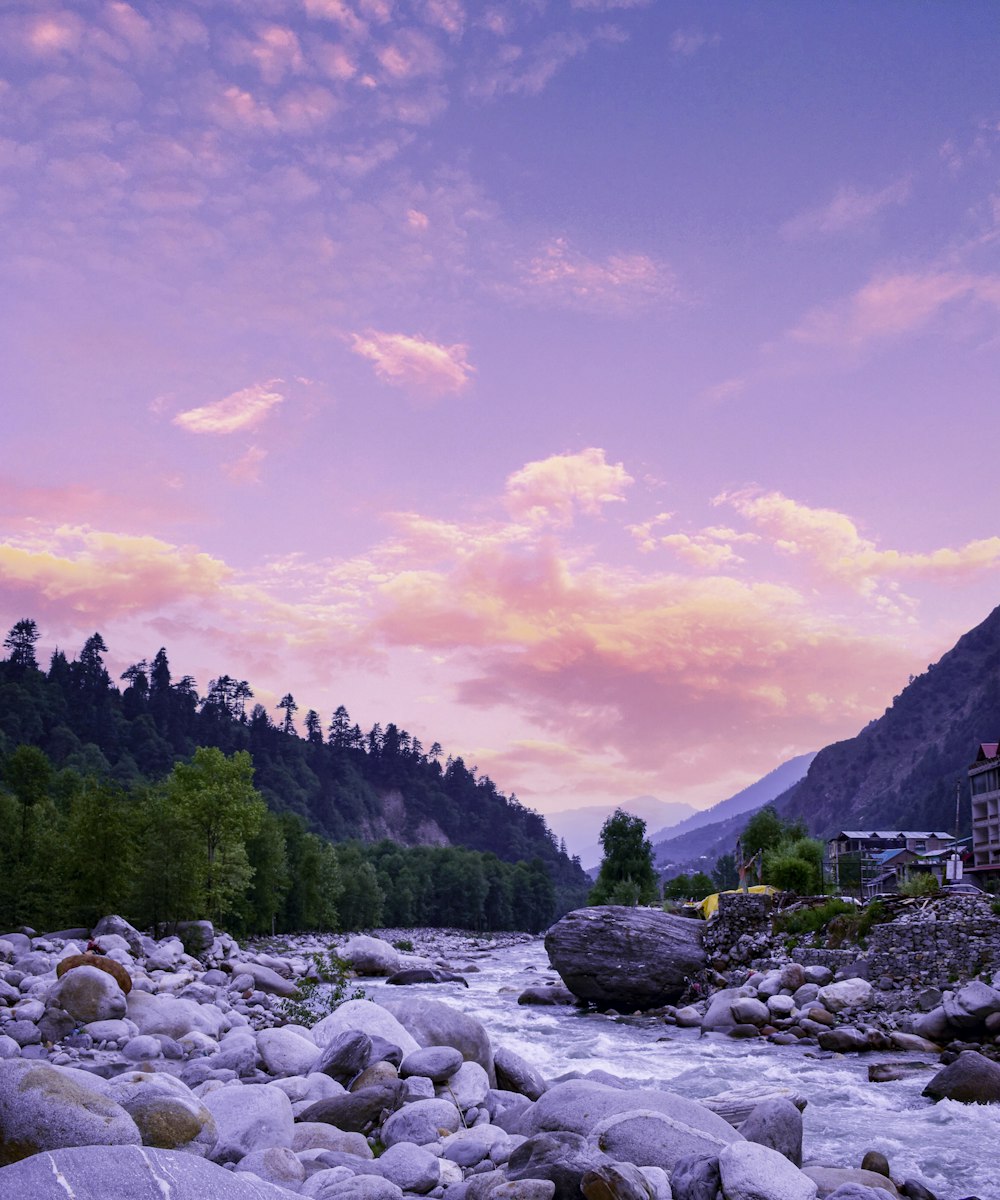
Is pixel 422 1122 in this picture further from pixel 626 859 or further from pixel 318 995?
pixel 626 859

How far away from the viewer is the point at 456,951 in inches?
3145

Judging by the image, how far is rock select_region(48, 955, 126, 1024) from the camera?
18494 mm

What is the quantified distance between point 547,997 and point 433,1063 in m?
21.4

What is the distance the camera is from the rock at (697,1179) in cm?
907

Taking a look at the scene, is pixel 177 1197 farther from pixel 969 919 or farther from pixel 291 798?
pixel 291 798

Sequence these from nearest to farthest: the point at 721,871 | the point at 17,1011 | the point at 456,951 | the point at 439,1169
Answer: the point at 439,1169
the point at 17,1011
the point at 456,951
the point at 721,871

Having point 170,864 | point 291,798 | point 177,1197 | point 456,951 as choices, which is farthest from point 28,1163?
point 291,798

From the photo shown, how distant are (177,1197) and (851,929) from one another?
2838 centimetres

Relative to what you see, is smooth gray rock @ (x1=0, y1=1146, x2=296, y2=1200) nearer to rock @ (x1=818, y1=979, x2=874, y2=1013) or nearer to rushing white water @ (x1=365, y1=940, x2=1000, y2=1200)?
rushing white water @ (x1=365, y1=940, x2=1000, y2=1200)


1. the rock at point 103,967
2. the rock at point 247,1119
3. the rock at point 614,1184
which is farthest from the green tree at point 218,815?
the rock at point 614,1184

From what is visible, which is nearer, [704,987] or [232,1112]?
[232,1112]

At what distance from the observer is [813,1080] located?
18.5 metres

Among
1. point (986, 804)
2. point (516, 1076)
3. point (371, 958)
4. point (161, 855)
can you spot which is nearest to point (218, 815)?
point (161, 855)

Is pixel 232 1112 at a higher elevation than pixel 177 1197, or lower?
lower
